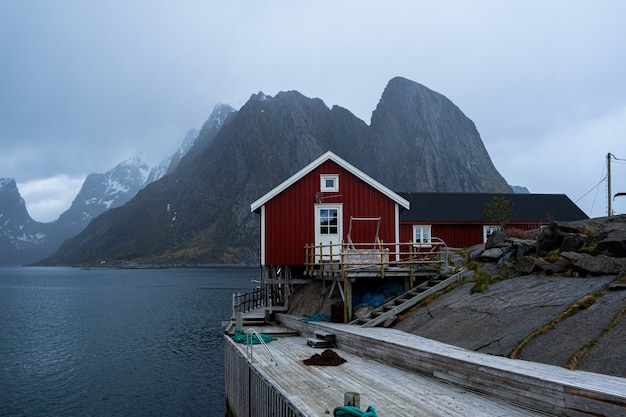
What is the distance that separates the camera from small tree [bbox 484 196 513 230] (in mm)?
46062

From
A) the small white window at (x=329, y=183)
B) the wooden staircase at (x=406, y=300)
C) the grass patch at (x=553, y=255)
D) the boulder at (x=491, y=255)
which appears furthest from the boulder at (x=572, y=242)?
the small white window at (x=329, y=183)

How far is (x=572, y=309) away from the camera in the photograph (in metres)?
15.0

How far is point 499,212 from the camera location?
46781 millimetres

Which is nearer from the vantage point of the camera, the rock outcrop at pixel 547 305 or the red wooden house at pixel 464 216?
the rock outcrop at pixel 547 305

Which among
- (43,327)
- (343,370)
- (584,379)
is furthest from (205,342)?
(584,379)

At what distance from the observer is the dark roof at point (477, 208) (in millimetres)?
49531

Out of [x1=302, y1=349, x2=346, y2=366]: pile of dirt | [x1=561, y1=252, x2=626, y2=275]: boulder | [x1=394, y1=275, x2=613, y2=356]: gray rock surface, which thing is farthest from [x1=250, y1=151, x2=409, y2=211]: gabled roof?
[x1=302, y1=349, x2=346, y2=366]: pile of dirt

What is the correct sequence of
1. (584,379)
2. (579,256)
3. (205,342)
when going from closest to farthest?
1. (584,379)
2. (579,256)
3. (205,342)

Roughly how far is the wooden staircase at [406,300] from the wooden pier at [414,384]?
258cm

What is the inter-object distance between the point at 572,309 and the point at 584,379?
4480 mm

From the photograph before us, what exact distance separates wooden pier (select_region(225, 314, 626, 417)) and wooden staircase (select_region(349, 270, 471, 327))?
2.58m

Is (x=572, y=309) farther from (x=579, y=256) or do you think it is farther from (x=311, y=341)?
(x=311, y=341)

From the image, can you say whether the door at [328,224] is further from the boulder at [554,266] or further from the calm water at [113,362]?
the boulder at [554,266]

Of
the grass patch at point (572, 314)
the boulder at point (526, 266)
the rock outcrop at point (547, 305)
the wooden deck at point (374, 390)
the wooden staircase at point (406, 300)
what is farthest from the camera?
the wooden staircase at point (406, 300)
